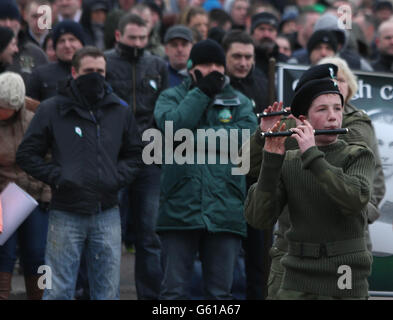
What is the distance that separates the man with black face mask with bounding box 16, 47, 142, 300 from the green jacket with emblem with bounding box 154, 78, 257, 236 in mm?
383

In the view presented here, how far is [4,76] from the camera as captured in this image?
7703mm

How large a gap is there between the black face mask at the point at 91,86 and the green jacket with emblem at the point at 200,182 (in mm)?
492

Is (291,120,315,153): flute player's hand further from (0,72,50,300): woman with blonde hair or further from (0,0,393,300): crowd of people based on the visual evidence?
(0,72,50,300): woman with blonde hair

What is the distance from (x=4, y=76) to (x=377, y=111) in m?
2.91

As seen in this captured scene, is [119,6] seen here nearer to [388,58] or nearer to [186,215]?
[388,58]

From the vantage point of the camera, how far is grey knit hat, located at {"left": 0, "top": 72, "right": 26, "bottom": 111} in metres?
7.58

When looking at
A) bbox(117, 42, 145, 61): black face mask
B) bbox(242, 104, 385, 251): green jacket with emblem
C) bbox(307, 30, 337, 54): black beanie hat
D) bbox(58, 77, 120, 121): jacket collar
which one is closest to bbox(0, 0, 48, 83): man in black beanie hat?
bbox(117, 42, 145, 61): black face mask

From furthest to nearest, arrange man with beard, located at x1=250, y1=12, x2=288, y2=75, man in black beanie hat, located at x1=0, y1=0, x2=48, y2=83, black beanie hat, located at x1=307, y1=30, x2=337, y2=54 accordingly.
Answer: man with beard, located at x1=250, y1=12, x2=288, y2=75
black beanie hat, located at x1=307, y1=30, x2=337, y2=54
man in black beanie hat, located at x1=0, y1=0, x2=48, y2=83

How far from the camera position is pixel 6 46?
859cm

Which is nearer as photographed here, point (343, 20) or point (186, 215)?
point (186, 215)

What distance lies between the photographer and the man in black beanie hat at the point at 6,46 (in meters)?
8.57
